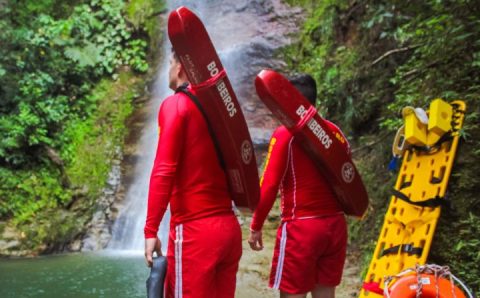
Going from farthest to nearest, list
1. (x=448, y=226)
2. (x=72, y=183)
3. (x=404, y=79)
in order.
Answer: (x=72, y=183), (x=404, y=79), (x=448, y=226)

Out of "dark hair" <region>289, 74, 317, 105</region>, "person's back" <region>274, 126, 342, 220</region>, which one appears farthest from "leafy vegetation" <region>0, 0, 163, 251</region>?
"dark hair" <region>289, 74, 317, 105</region>

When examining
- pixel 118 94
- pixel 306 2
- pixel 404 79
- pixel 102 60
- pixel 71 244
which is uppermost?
pixel 306 2

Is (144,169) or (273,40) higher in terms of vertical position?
(273,40)

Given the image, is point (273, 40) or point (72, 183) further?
point (273, 40)

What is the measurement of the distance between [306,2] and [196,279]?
10406mm

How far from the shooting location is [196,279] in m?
2.06

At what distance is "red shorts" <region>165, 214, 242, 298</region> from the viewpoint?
207 cm

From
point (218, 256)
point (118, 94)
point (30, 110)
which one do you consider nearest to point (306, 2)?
point (118, 94)

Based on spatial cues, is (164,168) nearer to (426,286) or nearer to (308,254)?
(308,254)

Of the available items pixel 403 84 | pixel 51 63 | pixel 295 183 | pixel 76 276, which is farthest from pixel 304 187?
pixel 51 63

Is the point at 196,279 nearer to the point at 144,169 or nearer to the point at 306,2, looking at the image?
the point at 144,169

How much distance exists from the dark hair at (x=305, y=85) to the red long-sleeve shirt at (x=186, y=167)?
84 centimetres

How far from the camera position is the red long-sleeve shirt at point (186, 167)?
2104 millimetres

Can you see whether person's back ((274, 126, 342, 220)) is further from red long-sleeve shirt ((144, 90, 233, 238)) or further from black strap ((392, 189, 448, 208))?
black strap ((392, 189, 448, 208))
